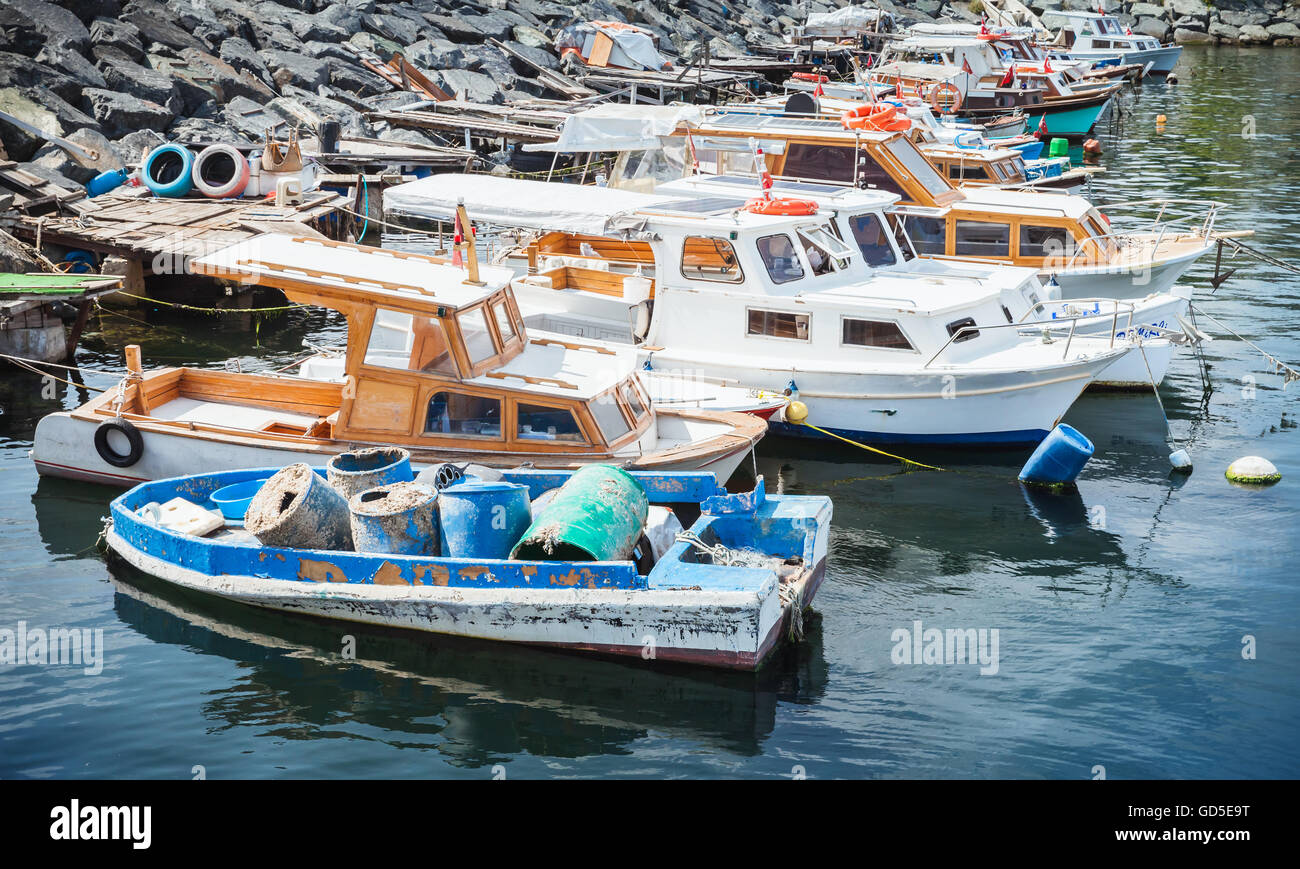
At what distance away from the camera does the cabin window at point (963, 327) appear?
15.6 metres

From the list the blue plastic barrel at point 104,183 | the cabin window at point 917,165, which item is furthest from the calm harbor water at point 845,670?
the blue plastic barrel at point 104,183

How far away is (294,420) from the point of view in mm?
14234

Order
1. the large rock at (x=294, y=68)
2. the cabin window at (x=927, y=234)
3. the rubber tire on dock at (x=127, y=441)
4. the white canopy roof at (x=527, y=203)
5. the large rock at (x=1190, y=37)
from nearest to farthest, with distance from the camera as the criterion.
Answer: the rubber tire on dock at (x=127, y=441)
the white canopy roof at (x=527, y=203)
the cabin window at (x=927, y=234)
the large rock at (x=294, y=68)
the large rock at (x=1190, y=37)

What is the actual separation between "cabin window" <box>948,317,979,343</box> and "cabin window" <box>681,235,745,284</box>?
2728mm

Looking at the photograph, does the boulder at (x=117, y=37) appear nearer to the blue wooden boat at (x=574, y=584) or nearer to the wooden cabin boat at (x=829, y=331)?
the wooden cabin boat at (x=829, y=331)

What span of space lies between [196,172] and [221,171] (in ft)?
2.31

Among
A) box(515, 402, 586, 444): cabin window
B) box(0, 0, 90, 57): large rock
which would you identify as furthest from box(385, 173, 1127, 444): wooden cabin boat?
box(0, 0, 90, 57): large rock

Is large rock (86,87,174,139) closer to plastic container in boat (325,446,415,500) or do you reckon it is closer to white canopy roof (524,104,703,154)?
white canopy roof (524,104,703,154)

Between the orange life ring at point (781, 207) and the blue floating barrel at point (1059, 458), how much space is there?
4.29 meters

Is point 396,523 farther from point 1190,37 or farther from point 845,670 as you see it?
point 1190,37

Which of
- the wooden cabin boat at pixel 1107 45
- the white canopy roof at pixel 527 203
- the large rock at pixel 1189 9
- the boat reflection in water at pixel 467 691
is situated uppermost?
the large rock at pixel 1189 9

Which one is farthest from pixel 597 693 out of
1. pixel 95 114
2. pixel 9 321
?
pixel 95 114

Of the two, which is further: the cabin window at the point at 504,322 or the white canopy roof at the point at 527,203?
the white canopy roof at the point at 527,203

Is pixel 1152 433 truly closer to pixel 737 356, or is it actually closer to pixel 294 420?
pixel 737 356
